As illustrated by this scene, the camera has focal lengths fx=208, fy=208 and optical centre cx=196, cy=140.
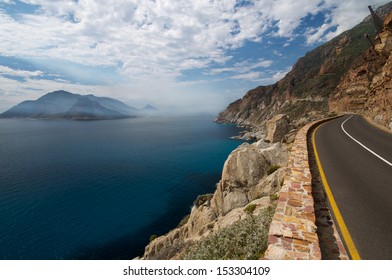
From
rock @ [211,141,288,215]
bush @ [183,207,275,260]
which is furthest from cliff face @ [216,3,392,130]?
bush @ [183,207,275,260]

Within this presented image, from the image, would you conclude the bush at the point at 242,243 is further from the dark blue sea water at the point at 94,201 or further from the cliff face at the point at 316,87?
the cliff face at the point at 316,87

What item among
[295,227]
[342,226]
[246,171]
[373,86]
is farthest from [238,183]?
[373,86]

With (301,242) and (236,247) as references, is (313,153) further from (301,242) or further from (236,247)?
(301,242)

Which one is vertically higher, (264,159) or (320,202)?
(320,202)
